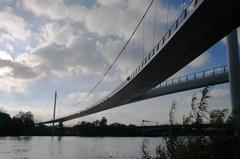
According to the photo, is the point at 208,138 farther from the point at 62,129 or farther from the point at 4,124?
the point at 62,129

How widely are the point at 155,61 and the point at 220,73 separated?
54.0 ft

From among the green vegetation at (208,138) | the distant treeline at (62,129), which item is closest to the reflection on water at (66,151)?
the green vegetation at (208,138)

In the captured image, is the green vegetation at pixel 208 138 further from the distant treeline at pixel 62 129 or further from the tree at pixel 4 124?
the tree at pixel 4 124

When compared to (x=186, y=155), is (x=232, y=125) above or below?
above

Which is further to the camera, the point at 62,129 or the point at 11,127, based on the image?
the point at 62,129

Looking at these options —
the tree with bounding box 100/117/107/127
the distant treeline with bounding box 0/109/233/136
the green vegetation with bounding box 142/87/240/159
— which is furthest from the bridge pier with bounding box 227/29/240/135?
the tree with bounding box 100/117/107/127

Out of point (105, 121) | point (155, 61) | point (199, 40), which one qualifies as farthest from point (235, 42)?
point (105, 121)

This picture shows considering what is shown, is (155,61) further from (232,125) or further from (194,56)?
(232,125)

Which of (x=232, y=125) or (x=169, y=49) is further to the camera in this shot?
(x=169, y=49)

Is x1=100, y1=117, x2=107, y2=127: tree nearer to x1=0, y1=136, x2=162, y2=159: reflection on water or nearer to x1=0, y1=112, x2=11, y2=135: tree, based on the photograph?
x1=0, y1=112, x2=11, y2=135: tree

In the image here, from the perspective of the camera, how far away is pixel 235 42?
20.0 metres

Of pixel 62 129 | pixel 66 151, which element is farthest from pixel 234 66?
pixel 62 129

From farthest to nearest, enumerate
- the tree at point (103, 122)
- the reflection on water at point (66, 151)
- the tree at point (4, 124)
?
the tree at point (103, 122), the tree at point (4, 124), the reflection on water at point (66, 151)

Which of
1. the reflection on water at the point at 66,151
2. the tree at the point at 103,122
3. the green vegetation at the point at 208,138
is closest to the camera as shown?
the green vegetation at the point at 208,138
